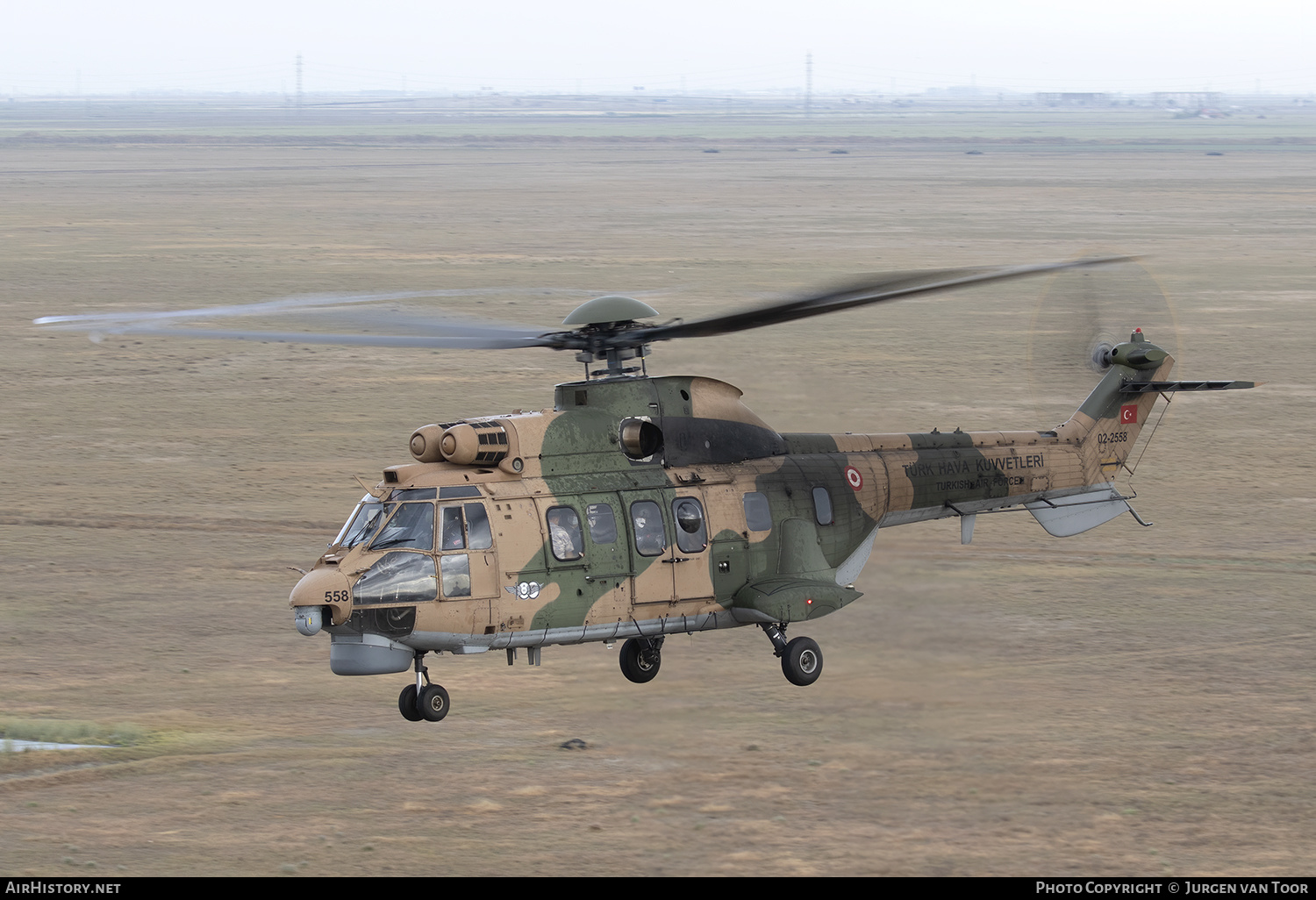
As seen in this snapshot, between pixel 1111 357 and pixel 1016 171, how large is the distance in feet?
393

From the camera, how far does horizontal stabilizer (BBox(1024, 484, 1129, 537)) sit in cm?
2377

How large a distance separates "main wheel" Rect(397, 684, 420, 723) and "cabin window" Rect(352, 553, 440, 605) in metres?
1.30

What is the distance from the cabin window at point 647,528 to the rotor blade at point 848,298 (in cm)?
208

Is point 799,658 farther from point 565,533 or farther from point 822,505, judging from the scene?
point 565,533

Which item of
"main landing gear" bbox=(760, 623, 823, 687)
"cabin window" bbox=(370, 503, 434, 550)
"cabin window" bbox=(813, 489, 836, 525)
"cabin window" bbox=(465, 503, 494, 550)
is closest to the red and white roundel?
"cabin window" bbox=(813, 489, 836, 525)

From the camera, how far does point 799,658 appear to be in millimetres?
20297

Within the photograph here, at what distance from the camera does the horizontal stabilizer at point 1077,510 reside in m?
23.8

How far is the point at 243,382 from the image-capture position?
158 feet

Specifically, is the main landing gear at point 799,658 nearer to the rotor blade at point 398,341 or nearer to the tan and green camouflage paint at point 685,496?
the tan and green camouflage paint at point 685,496

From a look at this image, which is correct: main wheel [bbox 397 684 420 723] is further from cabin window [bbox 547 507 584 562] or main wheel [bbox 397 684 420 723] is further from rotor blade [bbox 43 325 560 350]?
rotor blade [bbox 43 325 560 350]

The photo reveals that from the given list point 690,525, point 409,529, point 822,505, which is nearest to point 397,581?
point 409,529

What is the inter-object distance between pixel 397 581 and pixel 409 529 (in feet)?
2.01

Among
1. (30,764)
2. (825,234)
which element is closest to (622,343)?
(30,764)

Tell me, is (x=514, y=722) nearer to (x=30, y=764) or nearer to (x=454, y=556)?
(x=454, y=556)
